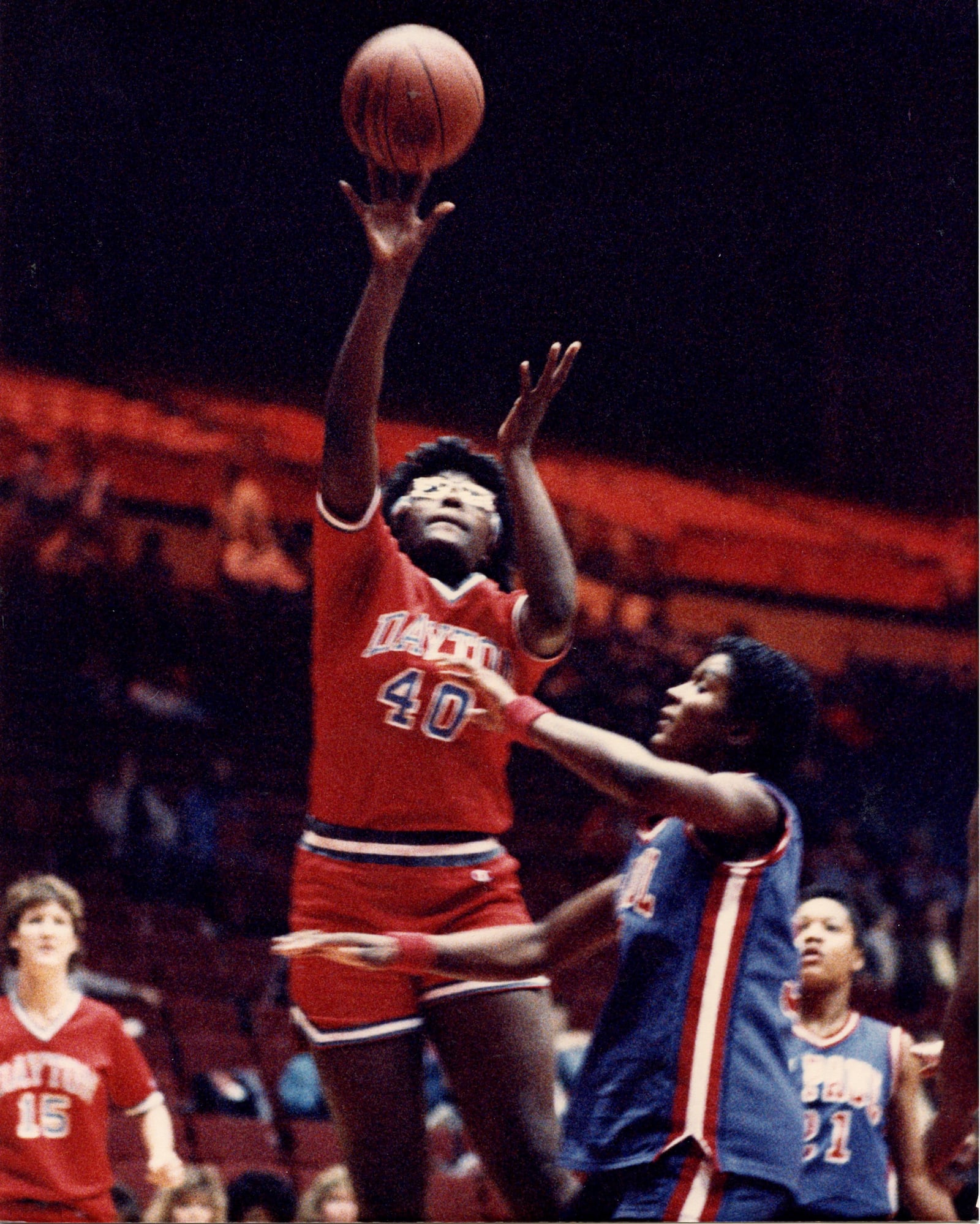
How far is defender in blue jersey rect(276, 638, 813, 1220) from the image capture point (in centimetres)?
243

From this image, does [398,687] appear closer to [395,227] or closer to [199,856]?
[395,227]

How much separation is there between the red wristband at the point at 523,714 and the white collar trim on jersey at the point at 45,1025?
1956 millimetres

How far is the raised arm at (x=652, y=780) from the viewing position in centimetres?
243

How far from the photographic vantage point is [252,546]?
922 cm

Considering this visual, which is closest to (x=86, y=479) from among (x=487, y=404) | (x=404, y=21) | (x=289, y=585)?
(x=289, y=585)

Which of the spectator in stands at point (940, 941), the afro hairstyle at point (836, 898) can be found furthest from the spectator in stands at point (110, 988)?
the spectator in stands at point (940, 941)

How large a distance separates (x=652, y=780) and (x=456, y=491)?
1.15m

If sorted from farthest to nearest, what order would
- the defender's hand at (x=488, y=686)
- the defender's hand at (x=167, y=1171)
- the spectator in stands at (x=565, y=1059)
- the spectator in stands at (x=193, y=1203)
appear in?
the spectator in stands at (x=565, y=1059)
the spectator in stands at (x=193, y=1203)
the defender's hand at (x=167, y=1171)
the defender's hand at (x=488, y=686)

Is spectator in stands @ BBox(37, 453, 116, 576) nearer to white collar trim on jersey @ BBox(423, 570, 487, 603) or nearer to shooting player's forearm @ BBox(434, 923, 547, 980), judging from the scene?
white collar trim on jersey @ BBox(423, 570, 487, 603)

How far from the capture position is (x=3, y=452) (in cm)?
902

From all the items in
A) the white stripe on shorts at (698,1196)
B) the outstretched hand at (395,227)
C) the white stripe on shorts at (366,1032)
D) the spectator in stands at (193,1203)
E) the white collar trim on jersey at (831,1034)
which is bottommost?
the spectator in stands at (193,1203)

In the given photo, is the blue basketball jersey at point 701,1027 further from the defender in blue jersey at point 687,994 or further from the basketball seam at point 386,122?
the basketball seam at point 386,122

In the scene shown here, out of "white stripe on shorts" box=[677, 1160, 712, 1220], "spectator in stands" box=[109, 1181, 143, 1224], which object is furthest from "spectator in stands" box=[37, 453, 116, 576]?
"white stripe on shorts" box=[677, 1160, 712, 1220]

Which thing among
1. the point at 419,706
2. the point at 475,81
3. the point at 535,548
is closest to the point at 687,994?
the point at 419,706
